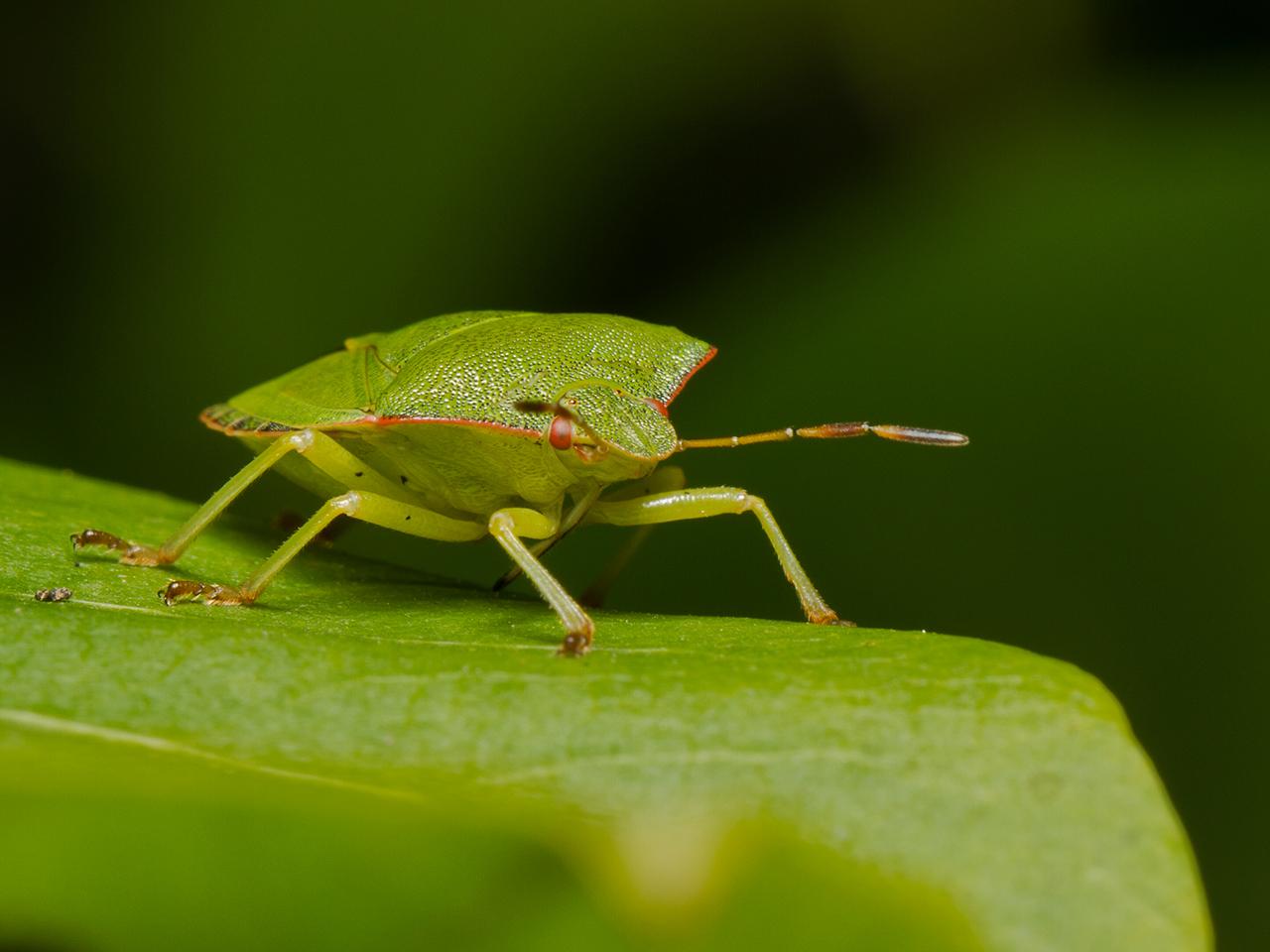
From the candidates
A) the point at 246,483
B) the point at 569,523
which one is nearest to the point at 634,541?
the point at 569,523

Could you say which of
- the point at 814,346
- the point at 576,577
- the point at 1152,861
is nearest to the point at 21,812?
the point at 1152,861

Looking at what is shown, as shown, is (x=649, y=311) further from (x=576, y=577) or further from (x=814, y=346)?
(x=576, y=577)

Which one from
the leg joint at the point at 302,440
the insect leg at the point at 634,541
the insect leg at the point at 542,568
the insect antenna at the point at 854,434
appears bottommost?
the insect leg at the point at 634,541

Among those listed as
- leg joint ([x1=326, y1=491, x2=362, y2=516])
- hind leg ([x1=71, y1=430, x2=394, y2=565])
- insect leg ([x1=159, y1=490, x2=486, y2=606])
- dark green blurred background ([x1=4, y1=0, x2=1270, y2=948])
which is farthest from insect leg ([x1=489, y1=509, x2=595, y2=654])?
dark green blurred background ([x1=4, y1=0, x2=1270, y2=948])

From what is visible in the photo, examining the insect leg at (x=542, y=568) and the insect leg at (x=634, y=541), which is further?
the insect leg at (x=634, y=541)

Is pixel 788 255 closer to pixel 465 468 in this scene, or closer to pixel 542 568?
pixel 465 468

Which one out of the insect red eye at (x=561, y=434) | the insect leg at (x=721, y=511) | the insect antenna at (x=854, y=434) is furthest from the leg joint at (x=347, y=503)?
the insect antenna at (x=854, y=434)

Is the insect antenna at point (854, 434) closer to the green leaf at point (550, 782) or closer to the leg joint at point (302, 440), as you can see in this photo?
the green leaf at point (550, 782)

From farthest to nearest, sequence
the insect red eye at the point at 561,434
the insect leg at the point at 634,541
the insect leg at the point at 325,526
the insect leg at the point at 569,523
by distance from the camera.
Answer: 1. the insect leg at the point at 634,541
2. the insect leg at the point at 569,523
3. the insect red eye at the point at 561,434
4. the insect leg at the point at 325,526
